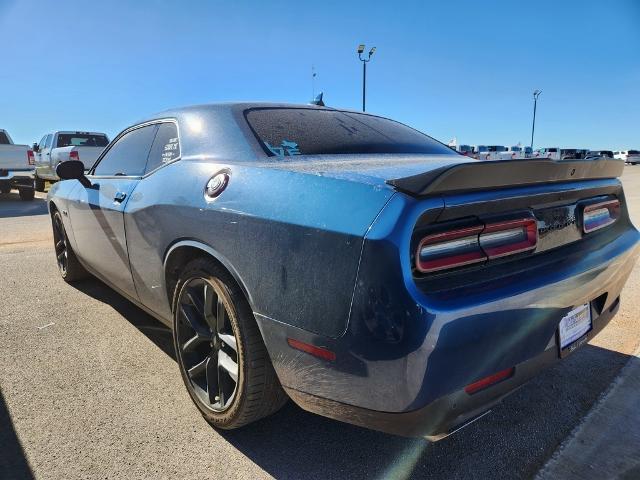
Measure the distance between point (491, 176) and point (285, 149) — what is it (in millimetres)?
1013

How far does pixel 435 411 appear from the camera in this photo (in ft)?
4.94

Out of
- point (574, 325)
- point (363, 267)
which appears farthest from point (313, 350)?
point (574, 325)

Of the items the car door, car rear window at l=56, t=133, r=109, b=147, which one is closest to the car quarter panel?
the car door

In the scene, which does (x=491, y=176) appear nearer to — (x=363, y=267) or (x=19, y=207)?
(x=363, y=267)

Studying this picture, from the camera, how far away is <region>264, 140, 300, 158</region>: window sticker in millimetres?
2189

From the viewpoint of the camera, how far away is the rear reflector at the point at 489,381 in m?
1.56

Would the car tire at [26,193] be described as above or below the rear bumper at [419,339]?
below

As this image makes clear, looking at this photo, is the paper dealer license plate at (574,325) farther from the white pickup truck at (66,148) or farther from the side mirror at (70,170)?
the white pickup truck at (66,148)

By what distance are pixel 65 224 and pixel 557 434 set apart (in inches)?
162

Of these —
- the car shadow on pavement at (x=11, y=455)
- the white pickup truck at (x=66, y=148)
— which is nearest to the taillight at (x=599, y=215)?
the car shadow on pavement at (x=11, y=455)

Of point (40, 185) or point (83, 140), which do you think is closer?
point (83, 140)

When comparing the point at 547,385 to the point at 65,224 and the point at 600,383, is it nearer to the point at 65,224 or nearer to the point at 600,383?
the point at 600,383

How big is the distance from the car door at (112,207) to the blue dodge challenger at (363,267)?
324 mm

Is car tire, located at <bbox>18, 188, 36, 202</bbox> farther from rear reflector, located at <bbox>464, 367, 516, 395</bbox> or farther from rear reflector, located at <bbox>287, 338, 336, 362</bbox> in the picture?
rear reflector, located at <bbox>464, 367, 516, 395</bbox>
